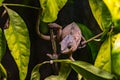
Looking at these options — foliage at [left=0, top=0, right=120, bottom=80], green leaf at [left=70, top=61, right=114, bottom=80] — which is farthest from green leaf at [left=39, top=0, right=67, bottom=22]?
green leaf at [left=70, top=61, right=114, bottom=80]

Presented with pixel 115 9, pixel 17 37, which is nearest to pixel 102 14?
pixel 115 9

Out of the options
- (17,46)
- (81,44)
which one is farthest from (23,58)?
(81,44)

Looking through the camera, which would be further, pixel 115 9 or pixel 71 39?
pixel 71 39

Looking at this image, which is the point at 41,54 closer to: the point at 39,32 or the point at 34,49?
the point at 34,49

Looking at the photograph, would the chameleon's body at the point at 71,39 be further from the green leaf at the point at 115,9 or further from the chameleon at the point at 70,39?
the green leaf at the point at 115,9

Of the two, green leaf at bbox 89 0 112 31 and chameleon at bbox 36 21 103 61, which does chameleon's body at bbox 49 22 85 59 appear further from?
green leaf at bbox 89 0 112 31

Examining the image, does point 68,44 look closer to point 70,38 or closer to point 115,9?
point 70,38

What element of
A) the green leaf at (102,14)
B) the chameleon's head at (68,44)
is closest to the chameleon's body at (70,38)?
the chameleon's head at (68,44)
